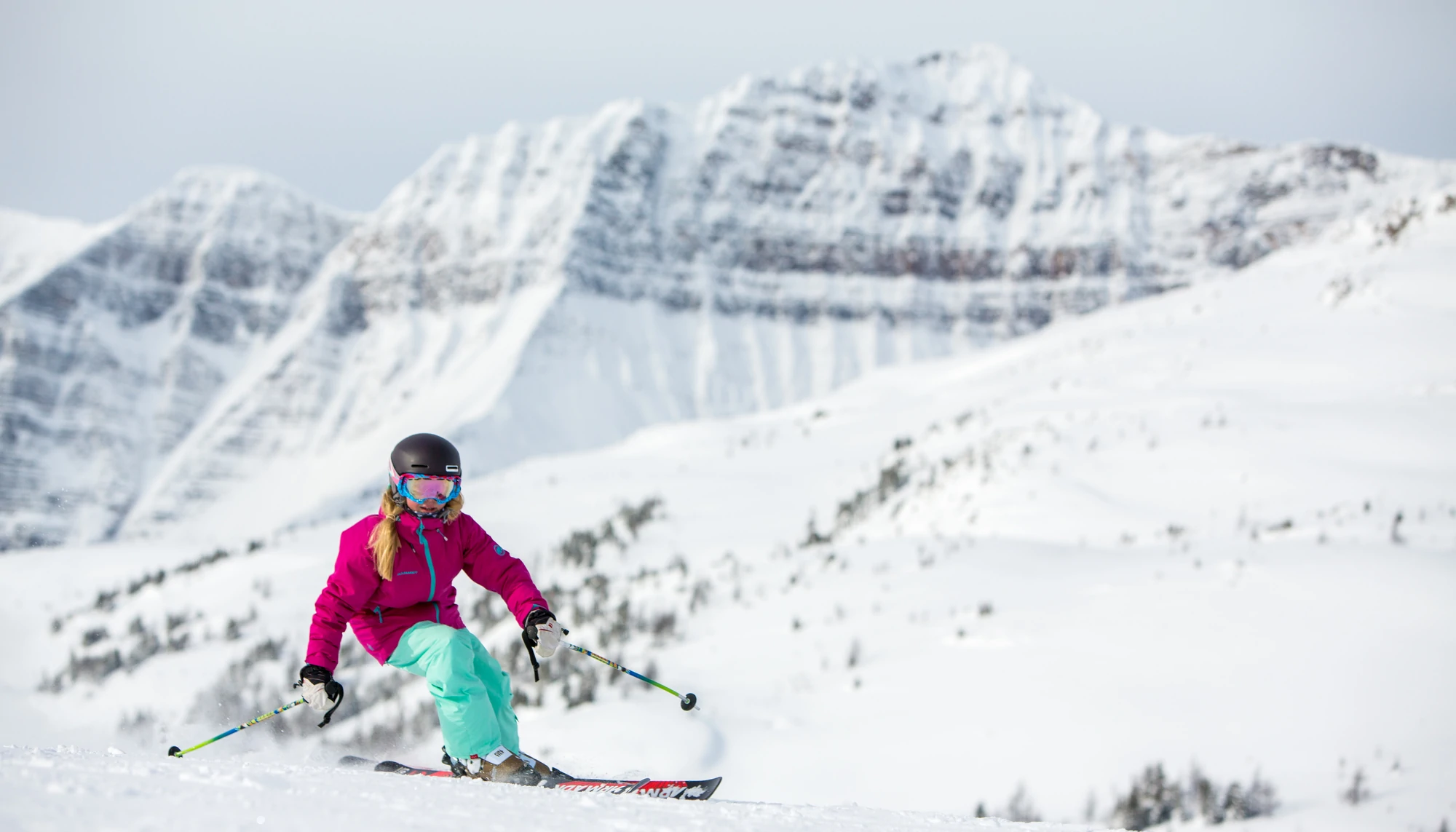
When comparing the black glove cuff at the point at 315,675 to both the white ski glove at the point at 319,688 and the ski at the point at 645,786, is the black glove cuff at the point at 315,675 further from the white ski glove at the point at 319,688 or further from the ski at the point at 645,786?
the ski at the point at 645,786

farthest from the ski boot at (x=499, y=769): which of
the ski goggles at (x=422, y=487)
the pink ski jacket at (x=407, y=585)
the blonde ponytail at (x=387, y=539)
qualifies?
the ski goggles at (x=422, y=487)

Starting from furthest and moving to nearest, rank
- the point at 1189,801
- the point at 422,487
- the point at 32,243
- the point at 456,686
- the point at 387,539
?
the point at 32,243
the point at 1189,801
the point at 422,487
the point at 387,539
the point at 456,686

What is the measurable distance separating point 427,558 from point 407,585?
16 cm

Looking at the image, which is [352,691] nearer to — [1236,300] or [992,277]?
[1236,300]

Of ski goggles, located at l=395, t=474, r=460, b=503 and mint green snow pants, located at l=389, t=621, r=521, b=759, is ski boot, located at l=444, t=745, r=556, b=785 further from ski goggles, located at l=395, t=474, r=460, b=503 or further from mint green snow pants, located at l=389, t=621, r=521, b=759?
ski goggles, located at l=395, t=474, r=460, b=503

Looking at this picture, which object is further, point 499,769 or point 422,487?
point 422,487

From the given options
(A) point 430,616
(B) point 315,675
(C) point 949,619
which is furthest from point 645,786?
(C) point 949,619

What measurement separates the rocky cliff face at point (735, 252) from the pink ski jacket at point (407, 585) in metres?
115

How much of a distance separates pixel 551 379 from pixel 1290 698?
367 feet

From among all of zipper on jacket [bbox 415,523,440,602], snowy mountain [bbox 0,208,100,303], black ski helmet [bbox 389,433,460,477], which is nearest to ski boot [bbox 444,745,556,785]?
zipper on jacket [bbox 415,523,440,602]

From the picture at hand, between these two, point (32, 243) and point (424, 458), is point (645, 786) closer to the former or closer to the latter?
point (424, 458)

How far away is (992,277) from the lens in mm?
158750

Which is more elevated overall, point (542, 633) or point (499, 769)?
point (542, 633)

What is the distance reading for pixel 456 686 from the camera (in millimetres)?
4691
